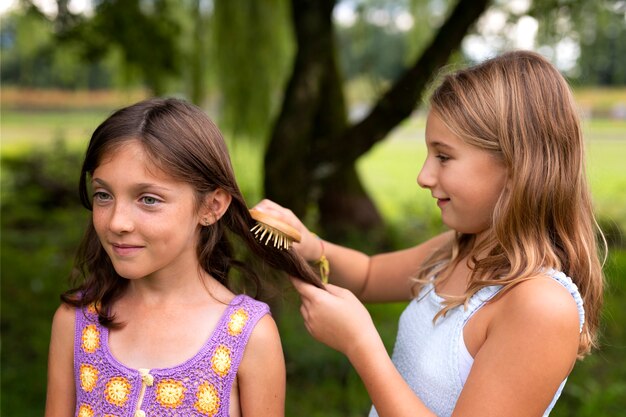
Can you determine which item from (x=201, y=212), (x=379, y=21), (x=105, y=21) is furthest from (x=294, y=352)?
(x=379, y=21)

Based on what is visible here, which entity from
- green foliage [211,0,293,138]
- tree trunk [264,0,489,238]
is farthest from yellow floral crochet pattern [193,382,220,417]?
green foliage [211,0,293,138]

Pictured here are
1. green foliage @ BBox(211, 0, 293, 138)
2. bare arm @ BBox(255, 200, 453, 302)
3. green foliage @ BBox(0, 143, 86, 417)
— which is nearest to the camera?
bare arm @ BBox(255, 200, 453, 302)

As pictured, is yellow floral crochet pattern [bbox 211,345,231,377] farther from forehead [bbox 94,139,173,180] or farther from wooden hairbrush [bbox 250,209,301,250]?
forehead [bbox 94,139,173,180]

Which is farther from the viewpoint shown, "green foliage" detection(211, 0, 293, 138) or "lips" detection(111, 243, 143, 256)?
"green foliage" detection(211, 0, 293, 138)

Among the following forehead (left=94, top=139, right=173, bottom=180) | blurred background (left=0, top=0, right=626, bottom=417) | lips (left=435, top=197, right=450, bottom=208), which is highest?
forehead (left=94, top=139, right=173, bottom=180)

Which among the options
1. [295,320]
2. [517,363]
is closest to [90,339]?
[517,363]

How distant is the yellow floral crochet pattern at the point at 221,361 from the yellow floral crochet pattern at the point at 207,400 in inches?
1.5

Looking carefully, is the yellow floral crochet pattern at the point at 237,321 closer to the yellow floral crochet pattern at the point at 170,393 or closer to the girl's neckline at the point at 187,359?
Result: the girl's neckline at the point at 187,359

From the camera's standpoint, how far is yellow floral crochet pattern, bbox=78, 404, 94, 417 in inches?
64.6

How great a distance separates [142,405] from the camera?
1.59m

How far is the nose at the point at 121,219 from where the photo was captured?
1516 mm

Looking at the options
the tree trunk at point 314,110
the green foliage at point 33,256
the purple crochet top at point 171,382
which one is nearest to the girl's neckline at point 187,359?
the purple crochet top at point 171,382

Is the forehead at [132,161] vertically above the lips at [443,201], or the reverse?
the forehead at [132,161]

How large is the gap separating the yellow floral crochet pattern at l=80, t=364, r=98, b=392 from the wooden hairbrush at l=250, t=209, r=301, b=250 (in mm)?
483
